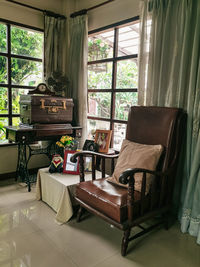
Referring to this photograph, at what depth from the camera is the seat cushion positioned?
1.63m

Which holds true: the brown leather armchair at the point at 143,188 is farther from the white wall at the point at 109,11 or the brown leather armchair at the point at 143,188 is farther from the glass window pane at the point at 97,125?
the white wall at the point at 109,11

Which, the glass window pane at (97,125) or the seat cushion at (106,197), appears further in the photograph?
the glass window pane at (97,125)

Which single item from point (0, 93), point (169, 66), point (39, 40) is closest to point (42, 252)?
point (169, 66)

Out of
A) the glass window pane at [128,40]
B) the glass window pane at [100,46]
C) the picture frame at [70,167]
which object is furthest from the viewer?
the glass window pane at [100,46]

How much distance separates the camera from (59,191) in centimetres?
220

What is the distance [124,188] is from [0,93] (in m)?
2.32

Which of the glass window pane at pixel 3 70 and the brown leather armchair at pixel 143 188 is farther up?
the glass window pane at pixel 3 70

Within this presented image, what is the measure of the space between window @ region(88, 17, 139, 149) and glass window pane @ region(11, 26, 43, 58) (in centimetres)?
81

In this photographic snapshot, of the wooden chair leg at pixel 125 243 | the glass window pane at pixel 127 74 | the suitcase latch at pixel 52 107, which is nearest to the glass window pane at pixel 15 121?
the suitcase latch at pixel 52 107

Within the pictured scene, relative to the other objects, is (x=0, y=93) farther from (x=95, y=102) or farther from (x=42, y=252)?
(x=42, y=252)

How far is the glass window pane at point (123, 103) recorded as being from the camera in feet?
9.25

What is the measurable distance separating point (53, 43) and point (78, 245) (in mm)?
2903

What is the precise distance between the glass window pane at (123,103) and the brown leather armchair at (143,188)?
0.59m

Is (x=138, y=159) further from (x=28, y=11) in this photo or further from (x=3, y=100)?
(x=28, y=11)
